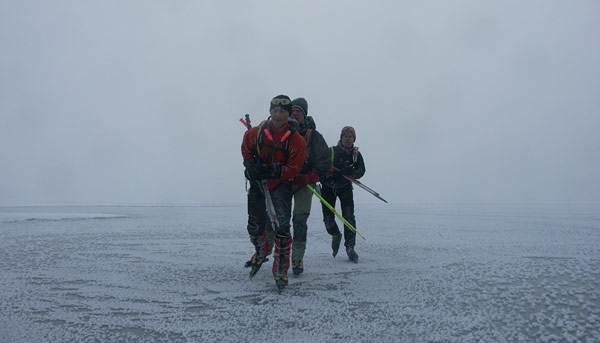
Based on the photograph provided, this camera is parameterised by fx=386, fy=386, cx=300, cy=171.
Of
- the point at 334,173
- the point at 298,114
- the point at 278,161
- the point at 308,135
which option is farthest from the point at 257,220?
the point at 334,173

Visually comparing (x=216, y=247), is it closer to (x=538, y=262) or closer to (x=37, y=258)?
(x=37, y=258)

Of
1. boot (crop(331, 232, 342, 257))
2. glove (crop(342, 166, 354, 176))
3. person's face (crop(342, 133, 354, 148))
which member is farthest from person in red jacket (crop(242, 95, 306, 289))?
person's face (crop(342, 133, 354, 148))

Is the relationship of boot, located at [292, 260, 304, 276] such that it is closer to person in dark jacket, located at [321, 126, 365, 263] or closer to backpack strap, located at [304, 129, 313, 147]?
person in dark jacket, located at [321, 126, 365, 263]

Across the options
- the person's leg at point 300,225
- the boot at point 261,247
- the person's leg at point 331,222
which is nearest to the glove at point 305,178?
the person's leg at point 300,225

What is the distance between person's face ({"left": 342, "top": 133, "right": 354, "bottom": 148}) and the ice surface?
1.70 m

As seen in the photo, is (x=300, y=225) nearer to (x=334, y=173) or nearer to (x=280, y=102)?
(x=334, y=173)

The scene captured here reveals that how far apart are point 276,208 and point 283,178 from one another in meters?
0.37

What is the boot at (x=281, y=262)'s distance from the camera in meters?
3.72

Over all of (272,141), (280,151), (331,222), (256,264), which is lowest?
(256,264)

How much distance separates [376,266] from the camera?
4.88 m

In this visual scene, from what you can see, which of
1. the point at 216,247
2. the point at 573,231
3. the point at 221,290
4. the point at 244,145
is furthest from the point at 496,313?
the point at 573,231

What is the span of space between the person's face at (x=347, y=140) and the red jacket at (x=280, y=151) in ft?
6.45

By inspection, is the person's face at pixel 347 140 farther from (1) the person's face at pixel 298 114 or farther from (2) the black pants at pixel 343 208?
(1) the person's face at pixel 298 114

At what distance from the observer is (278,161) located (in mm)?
4074
